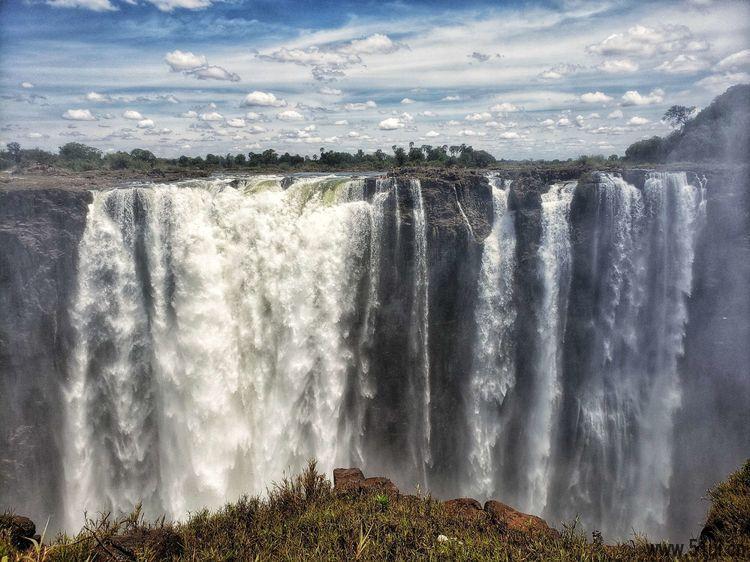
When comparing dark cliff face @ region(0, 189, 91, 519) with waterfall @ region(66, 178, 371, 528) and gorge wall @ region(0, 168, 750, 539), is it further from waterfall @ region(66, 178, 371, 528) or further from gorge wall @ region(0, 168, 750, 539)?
waterfall @ region(66, 178, 371, 528)

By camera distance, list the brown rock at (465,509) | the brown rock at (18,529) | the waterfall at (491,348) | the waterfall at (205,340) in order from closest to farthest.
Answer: the brown rock at (18,529)
the brown rock at (465,509)
the waterfall at (205,340)
the waterfall at (491,348)

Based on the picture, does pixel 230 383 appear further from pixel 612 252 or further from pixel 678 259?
pixel 678 259

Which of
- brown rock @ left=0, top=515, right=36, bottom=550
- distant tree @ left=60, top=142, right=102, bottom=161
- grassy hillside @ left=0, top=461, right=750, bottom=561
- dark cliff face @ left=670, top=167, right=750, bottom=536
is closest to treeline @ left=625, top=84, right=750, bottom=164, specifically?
dark cliff face @ left=670, top=167, right=750, bottom=536

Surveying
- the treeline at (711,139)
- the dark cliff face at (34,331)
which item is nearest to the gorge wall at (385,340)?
the dark cliff face at (34,331)

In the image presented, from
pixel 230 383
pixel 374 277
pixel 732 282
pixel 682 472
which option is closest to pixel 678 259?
pixel 732 282

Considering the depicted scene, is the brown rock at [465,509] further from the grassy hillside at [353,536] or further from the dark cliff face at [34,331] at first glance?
the dark cliff face at [34,331]
